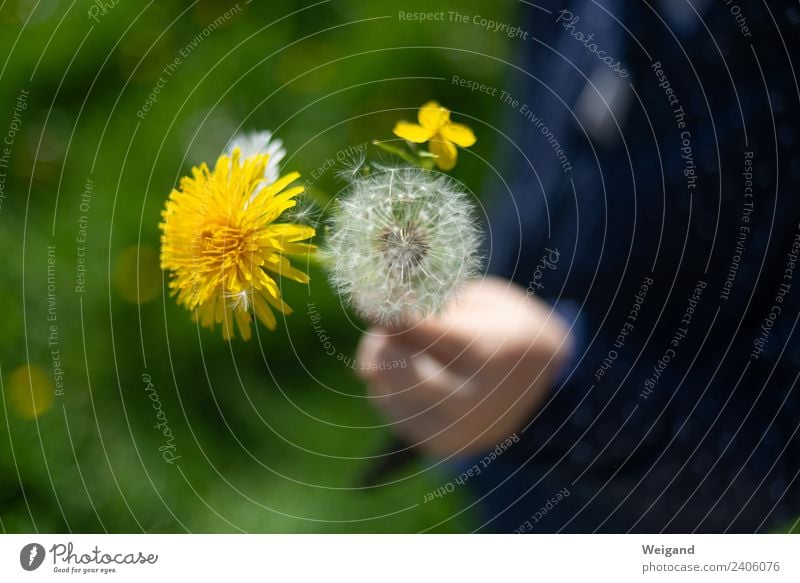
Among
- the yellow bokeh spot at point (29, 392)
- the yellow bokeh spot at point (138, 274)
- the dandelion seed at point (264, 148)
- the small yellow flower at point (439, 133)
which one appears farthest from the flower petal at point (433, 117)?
the yellow bokeh spot at point (29, 392)

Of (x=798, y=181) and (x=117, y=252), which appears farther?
(x=117, y=252)

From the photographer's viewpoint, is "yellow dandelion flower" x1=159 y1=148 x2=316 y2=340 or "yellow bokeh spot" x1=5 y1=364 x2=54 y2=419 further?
"yellow bokeh spot" x1=5 y1=364 x2=54 y2=419

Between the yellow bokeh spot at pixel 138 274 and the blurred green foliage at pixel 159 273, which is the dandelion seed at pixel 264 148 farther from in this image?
the yellow bokeh spot at pixel 138 274

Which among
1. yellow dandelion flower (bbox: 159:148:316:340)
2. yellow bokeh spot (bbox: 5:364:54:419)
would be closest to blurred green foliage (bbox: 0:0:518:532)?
yellow bokeh spot (bbox: 5:364:54:419)

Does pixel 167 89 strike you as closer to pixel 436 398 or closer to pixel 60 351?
pixel 60 351

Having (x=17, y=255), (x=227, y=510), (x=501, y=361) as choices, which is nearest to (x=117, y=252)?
(x=17, y=255)

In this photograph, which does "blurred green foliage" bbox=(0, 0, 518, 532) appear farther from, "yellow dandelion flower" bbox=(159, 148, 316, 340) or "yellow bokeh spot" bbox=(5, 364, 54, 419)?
"yellow dandelion flower" bbox=(159, 148, 316, 340)

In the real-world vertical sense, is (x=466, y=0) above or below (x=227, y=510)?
above
